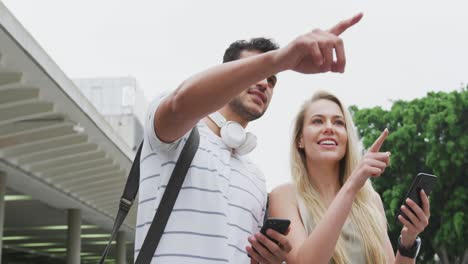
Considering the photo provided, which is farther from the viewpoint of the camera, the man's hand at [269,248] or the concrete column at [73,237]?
the concrete column at [73,237]

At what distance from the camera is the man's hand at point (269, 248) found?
7.07ft

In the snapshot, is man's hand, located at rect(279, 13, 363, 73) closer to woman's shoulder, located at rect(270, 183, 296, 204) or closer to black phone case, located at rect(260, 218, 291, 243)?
black phone case, located at rect(260, 218, 291, 243)

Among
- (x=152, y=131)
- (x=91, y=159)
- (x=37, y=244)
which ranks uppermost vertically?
(x=152, y=131)

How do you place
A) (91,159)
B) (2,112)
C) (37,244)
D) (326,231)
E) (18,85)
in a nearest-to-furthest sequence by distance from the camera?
1. (326,231)
2. (18,85)
3. (2,112)
4. (91,159)
5. (37,244)

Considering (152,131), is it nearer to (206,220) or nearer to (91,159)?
(206,220)

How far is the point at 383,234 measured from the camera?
277 cm

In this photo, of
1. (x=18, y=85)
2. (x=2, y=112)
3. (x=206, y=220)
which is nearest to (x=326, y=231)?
(x=206, y=220)

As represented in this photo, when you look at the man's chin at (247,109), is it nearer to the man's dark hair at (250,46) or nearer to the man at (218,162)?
the man at (218,162)

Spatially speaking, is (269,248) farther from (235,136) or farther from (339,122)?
(339,122)

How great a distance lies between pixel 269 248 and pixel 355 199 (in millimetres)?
808

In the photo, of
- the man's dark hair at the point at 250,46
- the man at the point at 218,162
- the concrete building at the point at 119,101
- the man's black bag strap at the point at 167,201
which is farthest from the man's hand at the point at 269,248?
the concrete building at the point at 119,101

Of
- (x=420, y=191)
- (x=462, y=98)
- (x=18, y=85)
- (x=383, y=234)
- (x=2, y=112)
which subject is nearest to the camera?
(x=420, y=191)

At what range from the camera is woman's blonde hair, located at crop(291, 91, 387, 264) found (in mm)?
2678

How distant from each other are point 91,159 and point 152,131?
12624mm
